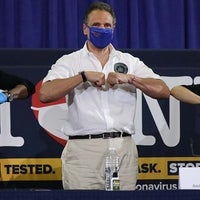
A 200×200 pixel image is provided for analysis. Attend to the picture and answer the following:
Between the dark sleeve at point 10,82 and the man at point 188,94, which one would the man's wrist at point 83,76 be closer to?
the dark sleeve at point 10,82

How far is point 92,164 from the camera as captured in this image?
2.40 meters

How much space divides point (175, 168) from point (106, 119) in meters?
0.83

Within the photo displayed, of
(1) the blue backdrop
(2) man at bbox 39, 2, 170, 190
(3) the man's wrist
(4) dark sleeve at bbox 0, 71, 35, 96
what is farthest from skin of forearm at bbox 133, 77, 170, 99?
(1) the blue backdrop

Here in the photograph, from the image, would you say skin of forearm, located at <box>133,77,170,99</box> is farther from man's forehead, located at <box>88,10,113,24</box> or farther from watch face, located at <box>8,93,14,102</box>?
watch face, located at <box>8,93,14,102</box>

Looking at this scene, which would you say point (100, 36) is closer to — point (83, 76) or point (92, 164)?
point (83, 76)

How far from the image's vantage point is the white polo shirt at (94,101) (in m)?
2.38

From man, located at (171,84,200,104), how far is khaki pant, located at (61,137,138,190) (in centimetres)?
30

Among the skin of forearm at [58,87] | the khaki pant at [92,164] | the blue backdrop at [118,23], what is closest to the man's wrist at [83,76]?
the skin of forearm at [58,87]

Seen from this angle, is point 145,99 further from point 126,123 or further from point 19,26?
point 19,26

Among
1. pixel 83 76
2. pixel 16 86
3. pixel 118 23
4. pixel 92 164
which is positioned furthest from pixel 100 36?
pixel 118 23

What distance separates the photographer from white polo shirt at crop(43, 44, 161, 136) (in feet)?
7.80

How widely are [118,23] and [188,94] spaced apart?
1467 millimetres

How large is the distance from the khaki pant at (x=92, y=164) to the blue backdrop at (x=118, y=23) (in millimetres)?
1454

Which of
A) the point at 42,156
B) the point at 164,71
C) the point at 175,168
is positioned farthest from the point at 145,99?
the point at 42,156
